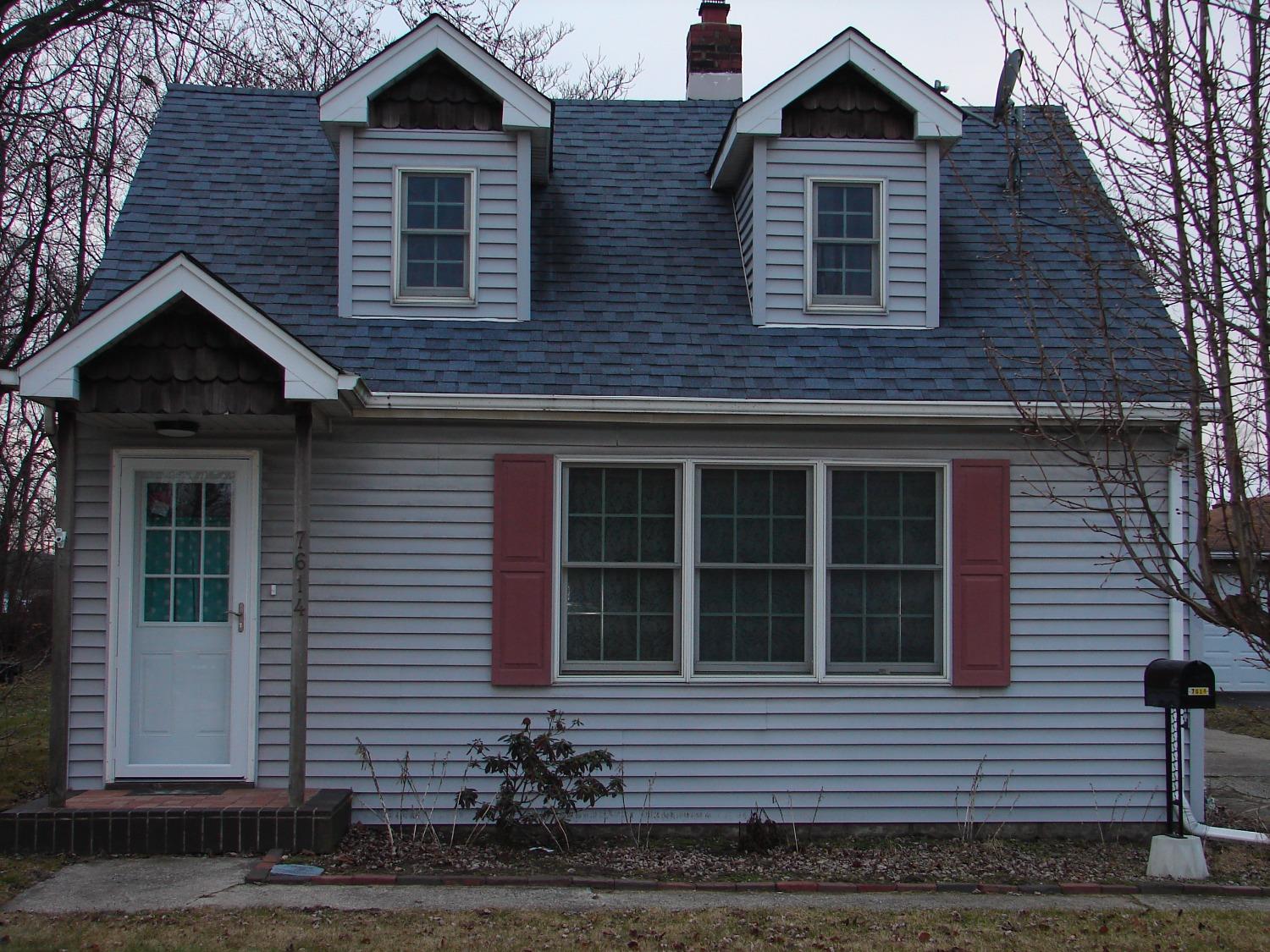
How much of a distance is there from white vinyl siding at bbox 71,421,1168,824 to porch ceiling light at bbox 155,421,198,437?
1.22ft

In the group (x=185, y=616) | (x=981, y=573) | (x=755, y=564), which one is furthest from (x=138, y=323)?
(x=981, y=573)

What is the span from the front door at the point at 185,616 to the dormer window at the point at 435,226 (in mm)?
2027

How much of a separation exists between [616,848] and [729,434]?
116 inches

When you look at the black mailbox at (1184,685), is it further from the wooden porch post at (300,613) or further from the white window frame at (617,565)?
the wooden porch post at (300,613)

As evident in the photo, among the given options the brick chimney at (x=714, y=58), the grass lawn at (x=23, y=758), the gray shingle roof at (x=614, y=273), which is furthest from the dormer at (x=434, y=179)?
the grass lawn at (x=23, y=758)

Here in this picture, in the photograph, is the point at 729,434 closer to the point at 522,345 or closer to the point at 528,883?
the point at 522,345

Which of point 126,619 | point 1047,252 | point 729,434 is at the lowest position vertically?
point 126,619

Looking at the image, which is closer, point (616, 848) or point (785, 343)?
point (616, 848)

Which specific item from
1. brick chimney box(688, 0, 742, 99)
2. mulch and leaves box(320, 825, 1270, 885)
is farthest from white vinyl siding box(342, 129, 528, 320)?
mulch and leaves box(320, 825, 1270, 885)

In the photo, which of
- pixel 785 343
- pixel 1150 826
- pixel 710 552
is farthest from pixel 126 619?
pixel 1150 826

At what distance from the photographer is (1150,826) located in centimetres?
825

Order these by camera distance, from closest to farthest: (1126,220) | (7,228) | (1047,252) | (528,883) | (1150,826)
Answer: (1126,220) → (528,883) → (1150,826) → (1047,252) → (7,228)

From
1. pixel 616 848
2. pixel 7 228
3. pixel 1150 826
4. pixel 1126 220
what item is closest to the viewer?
pixel 1126 220

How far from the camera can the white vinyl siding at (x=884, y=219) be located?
29.2 feet
